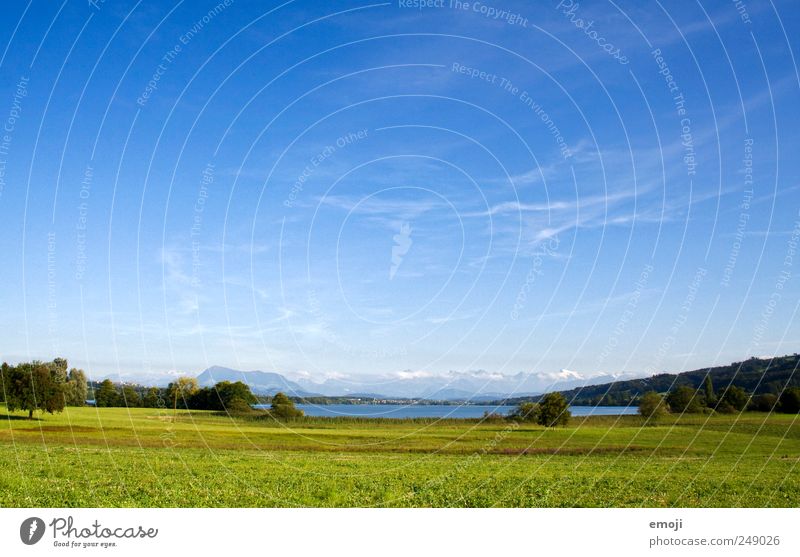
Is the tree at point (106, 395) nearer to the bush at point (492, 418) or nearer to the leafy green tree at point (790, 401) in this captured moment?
the bush at point (492, 418)

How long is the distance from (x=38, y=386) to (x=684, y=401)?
71594 mm

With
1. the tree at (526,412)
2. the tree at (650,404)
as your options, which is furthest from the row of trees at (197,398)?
the tree at (650,404)

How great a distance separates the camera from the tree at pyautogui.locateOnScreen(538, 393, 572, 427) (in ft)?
252

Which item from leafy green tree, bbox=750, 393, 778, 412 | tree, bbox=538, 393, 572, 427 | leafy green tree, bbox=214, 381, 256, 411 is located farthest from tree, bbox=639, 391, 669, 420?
leafy green tree, bbox=214, 381, 256, 411

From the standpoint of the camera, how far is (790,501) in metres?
24.6

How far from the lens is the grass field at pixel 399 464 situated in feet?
77.4

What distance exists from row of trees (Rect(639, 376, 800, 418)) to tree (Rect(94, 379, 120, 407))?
71490 mm

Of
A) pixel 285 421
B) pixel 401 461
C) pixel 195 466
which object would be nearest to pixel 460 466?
pixel 401 461

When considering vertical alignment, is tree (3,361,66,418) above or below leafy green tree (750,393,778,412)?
above

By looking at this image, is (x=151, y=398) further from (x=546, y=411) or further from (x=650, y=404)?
(x=650, y=404)

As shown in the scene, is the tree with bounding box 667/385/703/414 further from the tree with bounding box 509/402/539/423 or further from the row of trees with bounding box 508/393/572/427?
the tree with bounding box 509/402/539/423

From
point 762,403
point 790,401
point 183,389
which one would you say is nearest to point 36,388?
point 183,389
